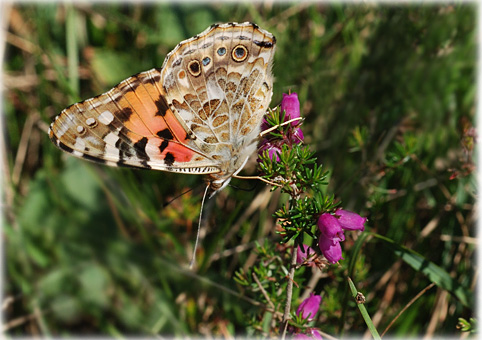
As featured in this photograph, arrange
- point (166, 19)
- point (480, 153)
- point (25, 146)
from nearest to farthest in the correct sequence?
point (480, 153)
point (25, 146)
point (166, 19)

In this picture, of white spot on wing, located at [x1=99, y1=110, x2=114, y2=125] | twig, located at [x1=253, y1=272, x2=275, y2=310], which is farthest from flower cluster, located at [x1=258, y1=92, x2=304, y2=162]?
white spot on wing, located at [x1=99, y1=110, x2=114, y2=125]

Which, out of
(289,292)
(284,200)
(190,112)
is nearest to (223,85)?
(190,112)

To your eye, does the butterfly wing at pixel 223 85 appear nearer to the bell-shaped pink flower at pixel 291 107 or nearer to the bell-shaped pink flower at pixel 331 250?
the bell-shaped pink flower at pixel 291 107

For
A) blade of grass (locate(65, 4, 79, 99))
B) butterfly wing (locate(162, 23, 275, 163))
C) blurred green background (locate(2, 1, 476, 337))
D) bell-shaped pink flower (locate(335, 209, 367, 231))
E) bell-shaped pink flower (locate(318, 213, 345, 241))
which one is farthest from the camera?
blade of grass (locate(65, 4, 79, 99))

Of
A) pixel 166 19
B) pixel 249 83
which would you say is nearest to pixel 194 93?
pixel 249 83

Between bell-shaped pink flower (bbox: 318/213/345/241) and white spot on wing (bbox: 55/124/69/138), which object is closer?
bell-shaped pink flower (bbox: 318/213/345/241)

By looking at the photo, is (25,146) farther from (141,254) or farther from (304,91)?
(304,91)

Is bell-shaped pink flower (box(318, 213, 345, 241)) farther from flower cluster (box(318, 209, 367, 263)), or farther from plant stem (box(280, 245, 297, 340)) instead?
plant stem (box(280, 245, 297, 340))

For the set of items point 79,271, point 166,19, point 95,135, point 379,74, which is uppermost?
point 166,19

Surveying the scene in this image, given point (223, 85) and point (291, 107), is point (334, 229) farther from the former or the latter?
point (223, 85)
